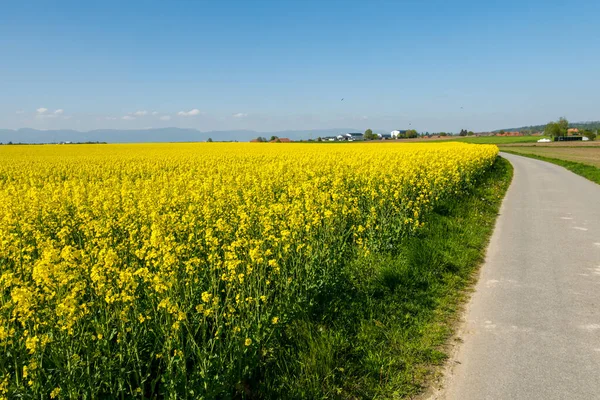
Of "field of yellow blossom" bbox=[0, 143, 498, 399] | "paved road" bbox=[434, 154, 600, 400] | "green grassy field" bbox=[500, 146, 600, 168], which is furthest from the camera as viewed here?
"green grassy field" bbox=[500, 146, 600, 168]

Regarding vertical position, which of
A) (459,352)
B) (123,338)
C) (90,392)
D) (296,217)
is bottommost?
(459,352)

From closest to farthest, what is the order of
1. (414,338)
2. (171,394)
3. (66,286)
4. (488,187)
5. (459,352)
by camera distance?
(171,394), (66,286), (459,352), (414,338), (488,187)

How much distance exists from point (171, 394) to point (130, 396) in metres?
0.53

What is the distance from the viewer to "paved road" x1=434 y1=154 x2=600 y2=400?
384 centimetres

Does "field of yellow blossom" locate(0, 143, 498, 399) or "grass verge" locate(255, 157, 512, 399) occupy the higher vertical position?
"field of yellow blossom" locate(0, 143, 498, 399)

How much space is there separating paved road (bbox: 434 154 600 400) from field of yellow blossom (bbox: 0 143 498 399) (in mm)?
1886

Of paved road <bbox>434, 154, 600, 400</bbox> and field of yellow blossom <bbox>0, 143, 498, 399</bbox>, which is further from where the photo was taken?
paved road <bbox>434, 154, 600, 400</bbox>

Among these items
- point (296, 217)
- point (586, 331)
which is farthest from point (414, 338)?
point (296, 217)

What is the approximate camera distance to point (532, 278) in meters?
6.64

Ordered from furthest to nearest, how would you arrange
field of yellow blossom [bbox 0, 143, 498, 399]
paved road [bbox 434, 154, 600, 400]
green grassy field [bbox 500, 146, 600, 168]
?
green grassy field [bbox 500, 146, 600, 168] → paved road [bbox 434, 154, 600, 400] → field of yellow blossom [bbox 0, 143, 498, 399]

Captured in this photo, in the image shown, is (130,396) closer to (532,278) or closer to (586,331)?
(586,331)

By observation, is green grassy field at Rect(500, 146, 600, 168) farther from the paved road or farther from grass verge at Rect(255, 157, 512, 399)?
grass verge at Rect(255, 157, 512, 399)

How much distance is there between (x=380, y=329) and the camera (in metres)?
4.89

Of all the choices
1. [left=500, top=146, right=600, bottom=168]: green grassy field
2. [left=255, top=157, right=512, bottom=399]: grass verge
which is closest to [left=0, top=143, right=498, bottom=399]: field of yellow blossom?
[left=255, top=157, right=512, bottom=399]: grass verge
